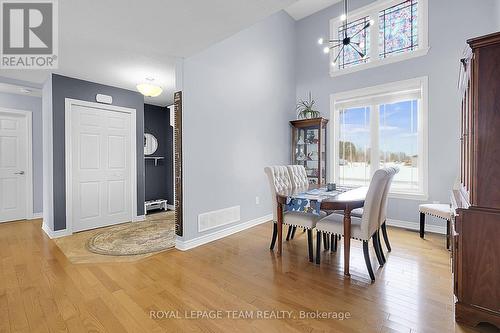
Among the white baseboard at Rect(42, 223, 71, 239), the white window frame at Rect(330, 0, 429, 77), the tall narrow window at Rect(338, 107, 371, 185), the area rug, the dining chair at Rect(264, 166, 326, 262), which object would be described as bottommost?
the area rug

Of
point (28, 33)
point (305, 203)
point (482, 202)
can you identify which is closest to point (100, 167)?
point (28, 33)

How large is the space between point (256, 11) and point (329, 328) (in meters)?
2.54

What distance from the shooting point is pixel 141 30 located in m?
2.39

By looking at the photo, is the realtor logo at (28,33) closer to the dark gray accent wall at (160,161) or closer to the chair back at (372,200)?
the dark gray accent wall at (160,161)

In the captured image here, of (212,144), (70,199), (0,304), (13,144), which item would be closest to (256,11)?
(212,144)

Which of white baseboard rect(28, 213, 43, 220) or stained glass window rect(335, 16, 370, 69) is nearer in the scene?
stained glass window rect(335, 16, 370, 69)

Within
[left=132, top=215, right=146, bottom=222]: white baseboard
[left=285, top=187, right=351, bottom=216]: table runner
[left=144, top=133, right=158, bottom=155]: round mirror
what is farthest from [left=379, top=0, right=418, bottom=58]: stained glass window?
[left=132, top=215, right=146, bottom=222]: white baseboard

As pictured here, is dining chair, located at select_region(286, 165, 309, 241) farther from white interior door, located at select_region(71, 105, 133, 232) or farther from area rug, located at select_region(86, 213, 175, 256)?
white interior door, located at select_region(71, 105, 133, 232)

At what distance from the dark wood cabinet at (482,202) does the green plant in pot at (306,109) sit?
3326 mm

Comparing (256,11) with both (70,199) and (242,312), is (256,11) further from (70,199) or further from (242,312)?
(70,199)

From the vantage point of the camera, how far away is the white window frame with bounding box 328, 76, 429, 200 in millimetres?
3807

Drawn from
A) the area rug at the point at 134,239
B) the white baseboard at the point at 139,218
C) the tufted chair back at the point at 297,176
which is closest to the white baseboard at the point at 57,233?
the area rug at the point at 134,239

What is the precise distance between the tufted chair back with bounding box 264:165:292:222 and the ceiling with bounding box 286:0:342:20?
373 cm

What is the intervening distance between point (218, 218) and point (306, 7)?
4.68 meters
